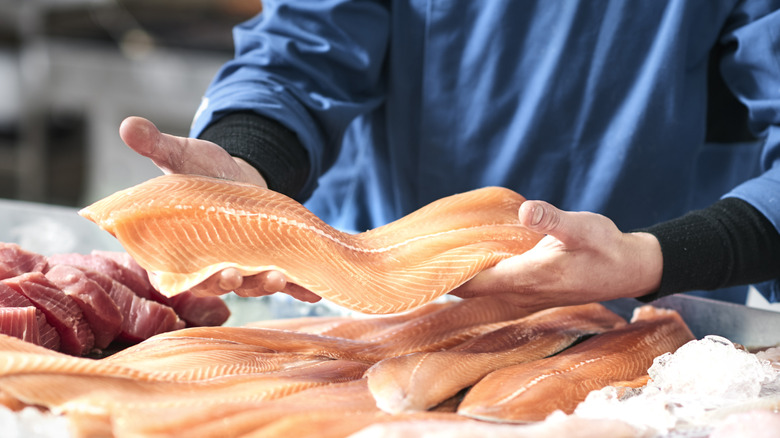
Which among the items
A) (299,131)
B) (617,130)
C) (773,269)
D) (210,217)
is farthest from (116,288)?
(773,269)

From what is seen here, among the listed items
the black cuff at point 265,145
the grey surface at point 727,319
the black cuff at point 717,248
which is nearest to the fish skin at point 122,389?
the black cuff at point 265,145

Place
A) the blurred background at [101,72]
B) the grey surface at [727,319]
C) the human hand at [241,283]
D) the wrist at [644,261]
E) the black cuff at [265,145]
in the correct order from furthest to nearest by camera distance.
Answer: the blurred background at [101,72] → the black cuff at [265,145] → the grey surface at [727,319] → the wrist at [644,261] → the human hand at [241,283]

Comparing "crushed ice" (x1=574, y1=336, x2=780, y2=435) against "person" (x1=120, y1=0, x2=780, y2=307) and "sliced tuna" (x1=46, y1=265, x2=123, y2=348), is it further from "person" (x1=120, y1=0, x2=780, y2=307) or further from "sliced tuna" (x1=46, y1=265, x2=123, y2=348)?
"sliced tuna" (x1=46, y1=265, x2=123, y2=348)

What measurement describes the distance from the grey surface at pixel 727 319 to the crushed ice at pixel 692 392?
1.07 ft

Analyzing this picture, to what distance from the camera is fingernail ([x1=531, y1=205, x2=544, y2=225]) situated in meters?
1.44

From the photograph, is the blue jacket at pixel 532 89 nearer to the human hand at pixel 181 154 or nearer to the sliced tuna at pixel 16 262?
the human hand at pixel 181 154

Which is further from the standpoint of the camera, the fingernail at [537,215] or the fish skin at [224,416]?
the fingernail at [537,215]

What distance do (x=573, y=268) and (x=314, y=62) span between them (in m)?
1.11

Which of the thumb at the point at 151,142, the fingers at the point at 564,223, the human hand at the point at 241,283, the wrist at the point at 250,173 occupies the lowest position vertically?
the human hand at the point at 241,283

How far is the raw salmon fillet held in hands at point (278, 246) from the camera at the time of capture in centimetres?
142

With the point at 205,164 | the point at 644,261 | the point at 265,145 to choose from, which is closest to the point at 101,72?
the point at 265,145

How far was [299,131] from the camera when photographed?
2146mm

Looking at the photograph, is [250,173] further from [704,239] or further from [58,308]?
[704,239]

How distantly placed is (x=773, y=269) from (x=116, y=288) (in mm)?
1676
